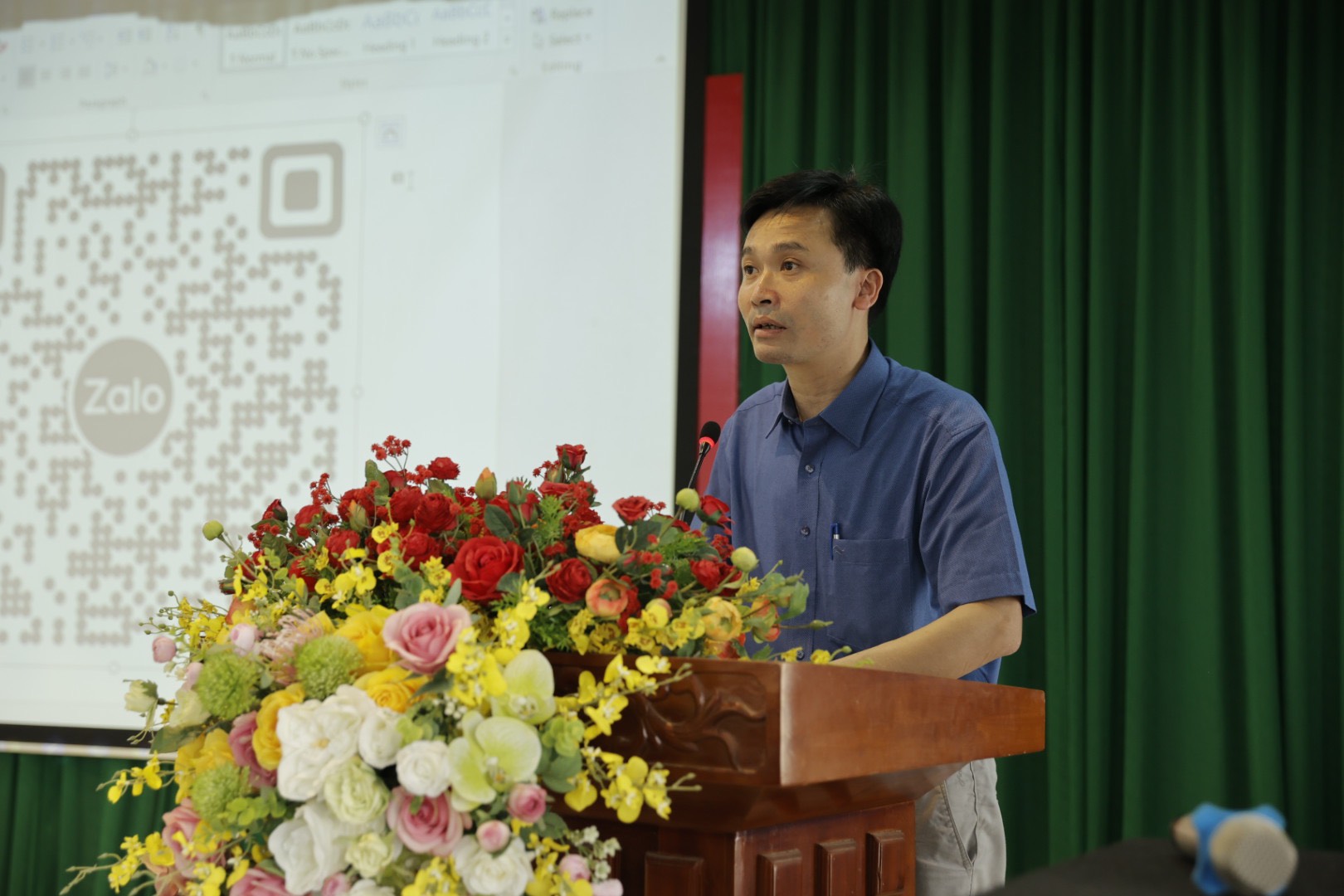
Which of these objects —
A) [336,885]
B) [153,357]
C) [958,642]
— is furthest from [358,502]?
[153,357]

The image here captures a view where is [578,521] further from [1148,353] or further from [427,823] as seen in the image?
[1148,353]

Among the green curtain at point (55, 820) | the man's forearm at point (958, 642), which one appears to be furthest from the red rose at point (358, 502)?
the green curtain at point (55, 820)

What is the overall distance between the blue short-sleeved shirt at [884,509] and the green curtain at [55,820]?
266cm

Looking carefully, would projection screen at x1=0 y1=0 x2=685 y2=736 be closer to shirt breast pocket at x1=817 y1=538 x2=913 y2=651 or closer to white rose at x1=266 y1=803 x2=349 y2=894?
shirt breast pocket at x1=817 y1=538 x2=913 y2=651

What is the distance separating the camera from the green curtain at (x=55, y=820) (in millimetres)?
3717

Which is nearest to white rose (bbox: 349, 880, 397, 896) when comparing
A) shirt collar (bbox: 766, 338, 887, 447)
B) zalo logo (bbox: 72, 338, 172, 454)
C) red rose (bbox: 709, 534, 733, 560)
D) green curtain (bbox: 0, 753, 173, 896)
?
red rose (bbox: 709, 534, 733, 560)

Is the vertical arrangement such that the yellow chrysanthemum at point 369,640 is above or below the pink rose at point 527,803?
above

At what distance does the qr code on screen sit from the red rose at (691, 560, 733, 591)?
2.37 m

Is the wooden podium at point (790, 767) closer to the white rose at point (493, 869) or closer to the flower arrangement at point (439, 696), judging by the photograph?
the flower arrangement at point (439, 696)

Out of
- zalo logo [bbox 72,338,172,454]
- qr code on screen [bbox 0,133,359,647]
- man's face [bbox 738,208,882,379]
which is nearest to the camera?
man's face [bbox 738,208,882,379]

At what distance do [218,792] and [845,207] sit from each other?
4.67ft

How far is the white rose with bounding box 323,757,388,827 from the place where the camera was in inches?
35.4

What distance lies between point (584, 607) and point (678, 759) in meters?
0.16

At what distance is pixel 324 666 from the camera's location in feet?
3.18
